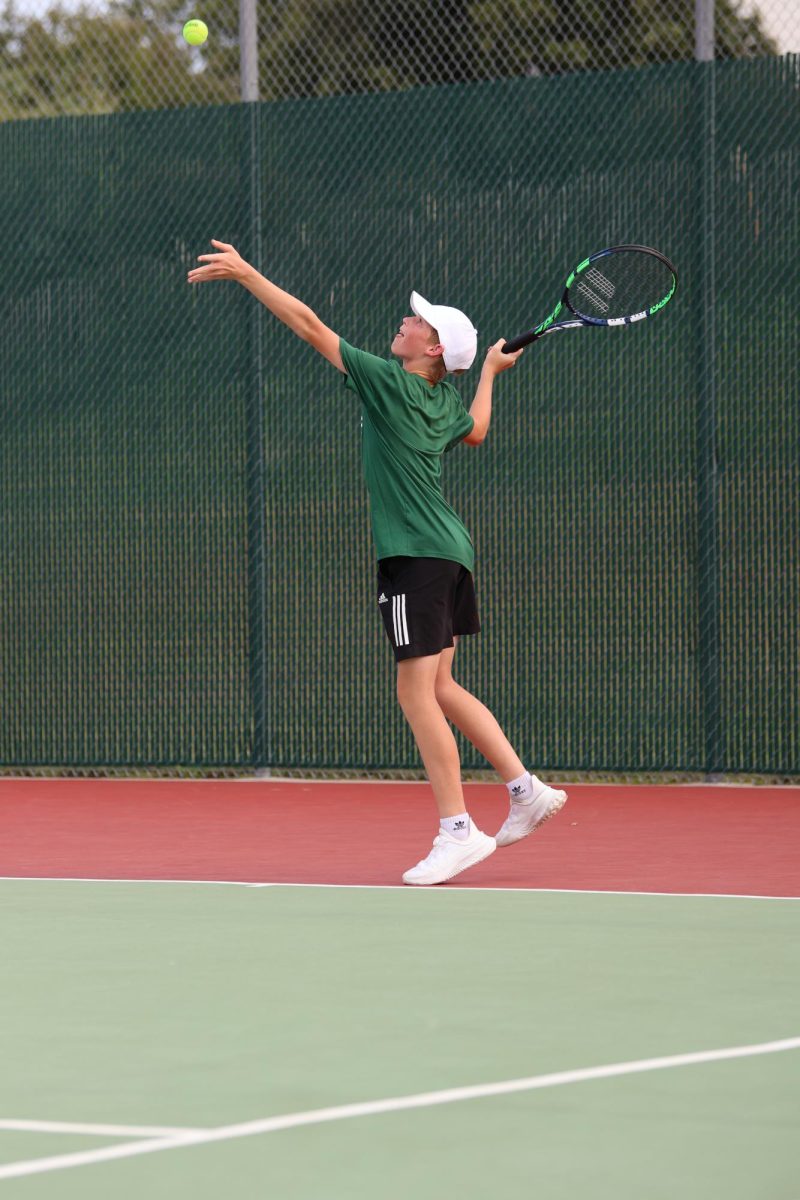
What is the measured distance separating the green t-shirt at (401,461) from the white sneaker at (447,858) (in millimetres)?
801

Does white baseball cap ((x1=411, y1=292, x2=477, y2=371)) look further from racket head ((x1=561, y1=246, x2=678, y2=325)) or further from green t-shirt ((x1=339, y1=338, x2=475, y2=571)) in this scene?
racket head ((x1=561, y1=246, x2=678, y2=325))

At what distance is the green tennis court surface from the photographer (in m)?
3.17

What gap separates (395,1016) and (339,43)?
39.9 feet

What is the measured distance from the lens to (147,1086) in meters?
3.74

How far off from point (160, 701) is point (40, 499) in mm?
1030

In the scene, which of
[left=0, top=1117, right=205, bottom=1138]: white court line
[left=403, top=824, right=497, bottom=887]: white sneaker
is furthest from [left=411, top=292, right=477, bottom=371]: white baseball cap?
[left=0, top=1117, right=205, bottom=1138]: white court line

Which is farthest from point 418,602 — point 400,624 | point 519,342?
point 519,342

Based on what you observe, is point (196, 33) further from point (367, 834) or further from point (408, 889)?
point (408, 889)

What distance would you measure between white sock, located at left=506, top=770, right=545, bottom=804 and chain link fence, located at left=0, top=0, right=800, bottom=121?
3563 mm

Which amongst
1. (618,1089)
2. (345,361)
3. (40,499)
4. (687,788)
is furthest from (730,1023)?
(40,499)

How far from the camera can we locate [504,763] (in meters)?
6.59

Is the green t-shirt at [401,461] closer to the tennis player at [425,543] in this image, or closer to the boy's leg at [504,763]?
the tennis player at [425,543]

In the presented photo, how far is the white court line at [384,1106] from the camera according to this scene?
323 centimetres

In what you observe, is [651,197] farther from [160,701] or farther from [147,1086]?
[147,1086]
